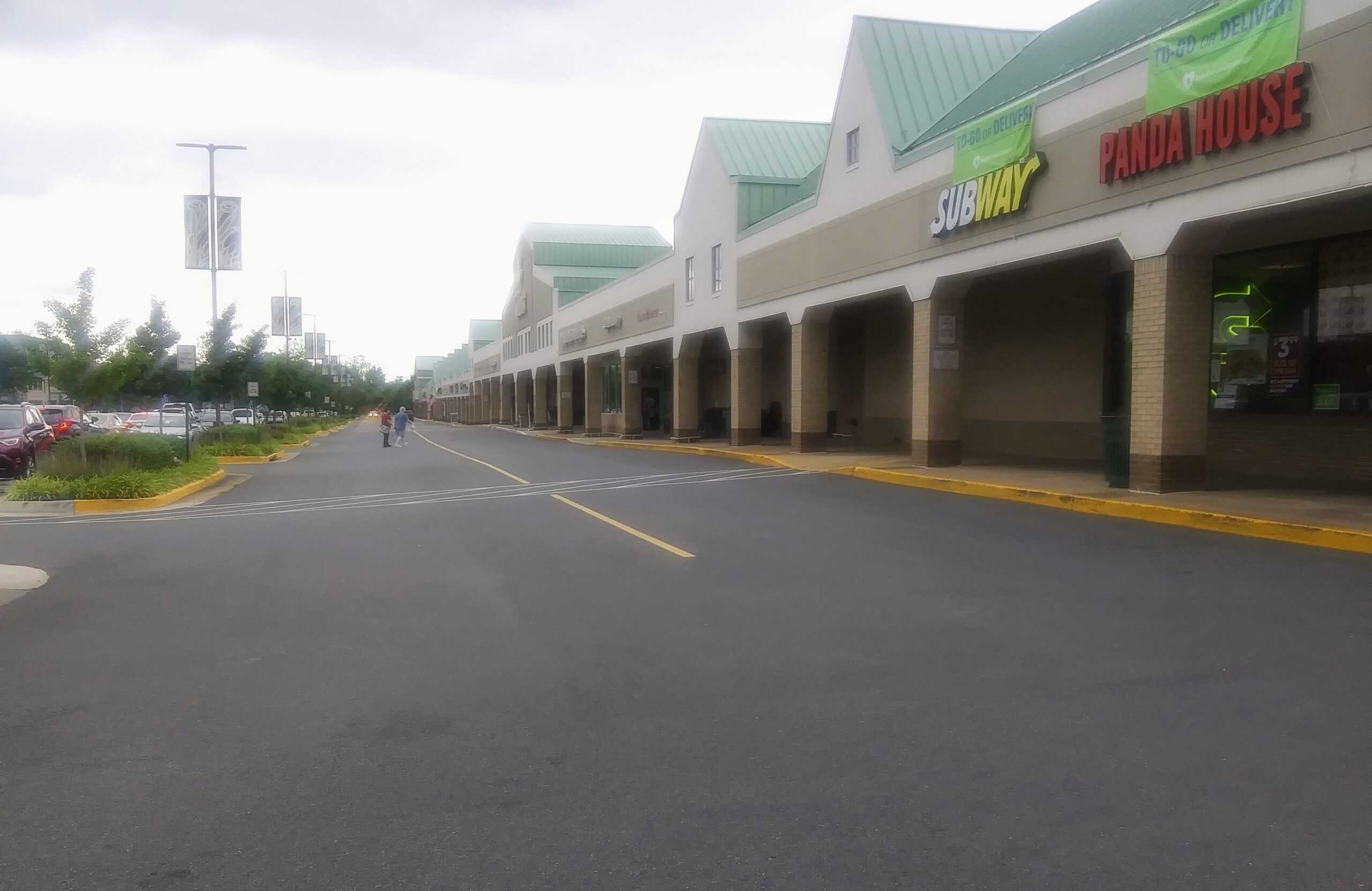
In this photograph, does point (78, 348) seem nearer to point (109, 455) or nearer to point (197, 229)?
point (109, 455)

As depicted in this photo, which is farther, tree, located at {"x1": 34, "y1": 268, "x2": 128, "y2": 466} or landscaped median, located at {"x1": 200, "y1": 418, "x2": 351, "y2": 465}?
landscaped median, located at {"x1": 200, "y1": 418, "x2": 351, "y2": 465}

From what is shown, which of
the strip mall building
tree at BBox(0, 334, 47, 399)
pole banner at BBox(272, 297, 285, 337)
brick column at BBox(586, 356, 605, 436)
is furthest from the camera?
tree at BBox(0, 334, 47, 399)

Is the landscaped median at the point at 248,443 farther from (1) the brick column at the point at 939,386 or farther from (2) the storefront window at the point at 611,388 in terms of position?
(1) the brick column at the point at 939,386

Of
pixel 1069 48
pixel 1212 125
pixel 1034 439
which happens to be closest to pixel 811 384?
pixel 1034 439

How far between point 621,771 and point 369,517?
11.4 meters

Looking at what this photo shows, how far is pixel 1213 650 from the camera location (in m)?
6.43

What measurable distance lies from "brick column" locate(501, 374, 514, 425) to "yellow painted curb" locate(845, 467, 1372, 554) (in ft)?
227

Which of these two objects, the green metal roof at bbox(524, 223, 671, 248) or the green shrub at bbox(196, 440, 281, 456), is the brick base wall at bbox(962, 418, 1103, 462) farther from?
the green metal roof at bbox(524, 223, 671, 248)

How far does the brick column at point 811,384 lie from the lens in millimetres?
26797

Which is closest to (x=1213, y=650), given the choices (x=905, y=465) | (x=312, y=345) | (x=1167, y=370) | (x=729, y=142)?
(x=1167, y=370)

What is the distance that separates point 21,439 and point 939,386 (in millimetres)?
19805

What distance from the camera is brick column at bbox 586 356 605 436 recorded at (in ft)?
167

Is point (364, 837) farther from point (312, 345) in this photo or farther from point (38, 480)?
point (312, 345)

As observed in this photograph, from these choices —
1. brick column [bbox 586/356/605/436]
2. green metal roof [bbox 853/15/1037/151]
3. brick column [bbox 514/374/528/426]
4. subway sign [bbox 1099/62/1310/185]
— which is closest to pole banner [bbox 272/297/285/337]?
brick column [bbox 586/356/605/436]
